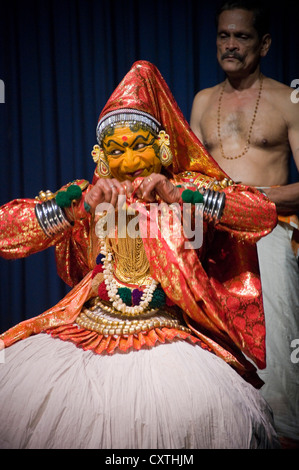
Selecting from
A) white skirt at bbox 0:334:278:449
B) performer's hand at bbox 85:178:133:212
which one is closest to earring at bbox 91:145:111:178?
performer's hand at bbox 85:178:133:212

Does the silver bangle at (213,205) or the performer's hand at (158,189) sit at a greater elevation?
the performer's hand at (158,189)

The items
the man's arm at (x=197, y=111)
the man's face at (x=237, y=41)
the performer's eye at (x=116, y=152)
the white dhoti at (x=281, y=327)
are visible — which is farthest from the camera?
the man's arm at (x=197, y=111)

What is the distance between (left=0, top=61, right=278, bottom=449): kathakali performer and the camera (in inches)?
53.4

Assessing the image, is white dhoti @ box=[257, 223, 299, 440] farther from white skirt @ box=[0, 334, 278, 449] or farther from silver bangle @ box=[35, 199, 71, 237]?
silver bangle @ box=[35, 199, 71, 237]

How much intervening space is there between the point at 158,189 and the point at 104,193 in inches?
6.5

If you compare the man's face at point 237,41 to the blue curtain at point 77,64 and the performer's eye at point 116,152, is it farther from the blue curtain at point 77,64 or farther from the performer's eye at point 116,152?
the performer's eye at point 116,152

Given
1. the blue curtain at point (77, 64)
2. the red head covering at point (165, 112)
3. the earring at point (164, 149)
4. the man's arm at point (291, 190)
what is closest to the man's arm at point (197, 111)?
the blue curtain at point (77, 64)

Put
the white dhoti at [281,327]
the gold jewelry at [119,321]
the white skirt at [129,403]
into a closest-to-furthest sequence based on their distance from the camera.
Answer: the white skirt at [129,403], the gold jewelry at [119,321], the white dhoti at [281,327]

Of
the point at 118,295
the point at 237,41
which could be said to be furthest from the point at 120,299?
the point at 237,41

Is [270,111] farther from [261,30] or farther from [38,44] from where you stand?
[38,44]

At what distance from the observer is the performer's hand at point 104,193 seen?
5.27 ft

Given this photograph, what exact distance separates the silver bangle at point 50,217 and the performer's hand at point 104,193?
0.10 metres

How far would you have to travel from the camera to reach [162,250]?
5.37 feet

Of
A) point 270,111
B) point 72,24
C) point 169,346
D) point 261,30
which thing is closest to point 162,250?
point 169,346
